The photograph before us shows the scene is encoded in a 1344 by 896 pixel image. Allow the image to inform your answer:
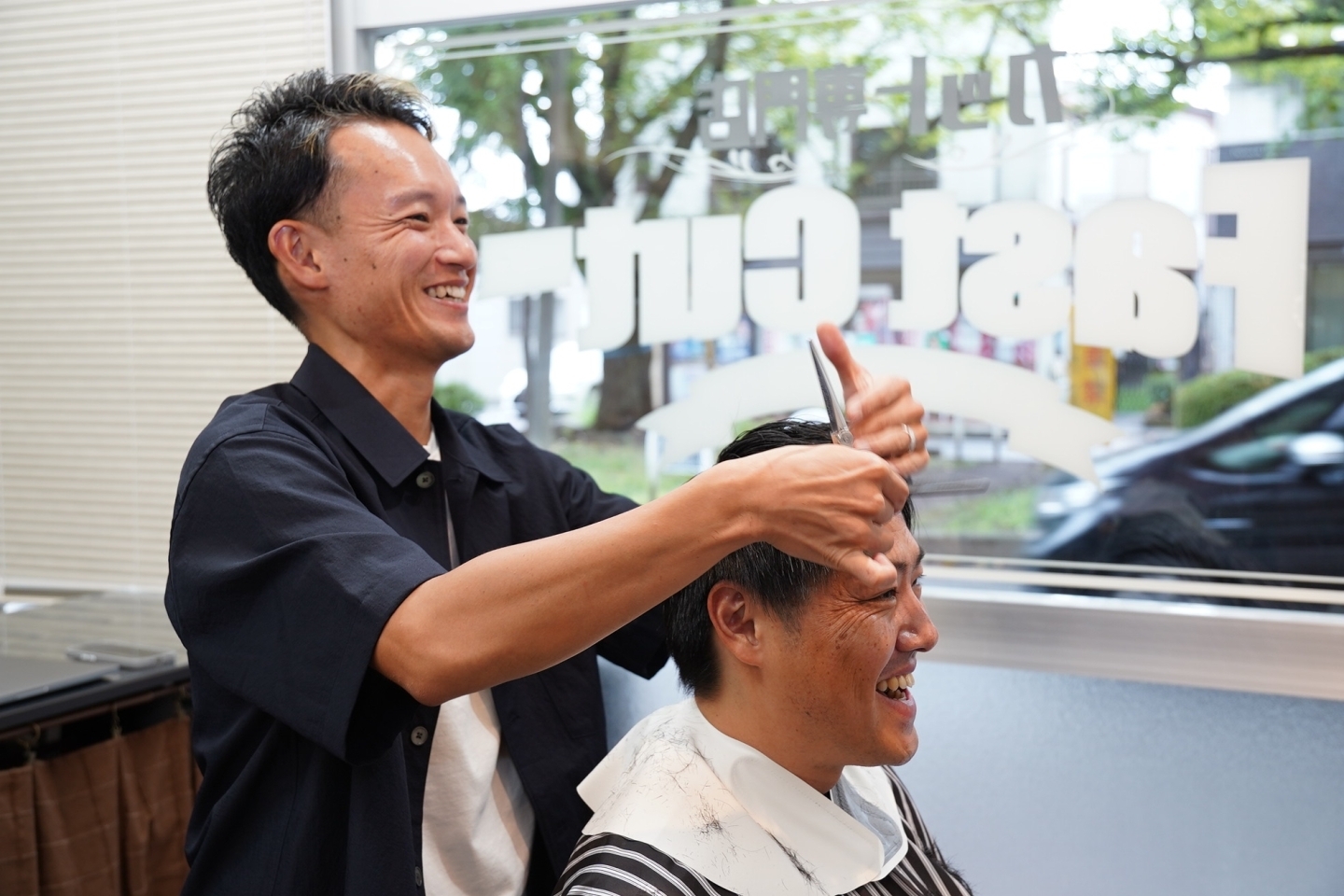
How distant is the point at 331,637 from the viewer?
1.25 m

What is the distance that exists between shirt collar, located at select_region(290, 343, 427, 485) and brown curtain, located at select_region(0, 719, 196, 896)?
3.01 ft

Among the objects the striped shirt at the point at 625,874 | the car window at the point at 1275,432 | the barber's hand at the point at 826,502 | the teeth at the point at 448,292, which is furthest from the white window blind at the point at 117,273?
the car window at the point at 1275,432

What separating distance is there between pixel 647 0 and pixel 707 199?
17.1 inches

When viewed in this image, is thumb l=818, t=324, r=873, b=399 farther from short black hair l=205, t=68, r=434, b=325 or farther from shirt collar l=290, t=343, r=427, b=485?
short black hair l=205, t=68, r=434, b=325

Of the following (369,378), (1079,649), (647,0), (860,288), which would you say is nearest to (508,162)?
(647,0)

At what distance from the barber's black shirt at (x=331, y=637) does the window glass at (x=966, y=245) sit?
25.3 inches

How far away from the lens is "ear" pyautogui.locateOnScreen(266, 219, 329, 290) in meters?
1.64

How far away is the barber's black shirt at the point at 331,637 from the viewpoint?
1.26 meters

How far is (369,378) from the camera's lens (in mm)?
1693

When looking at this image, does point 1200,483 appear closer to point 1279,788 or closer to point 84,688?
point 1279,788

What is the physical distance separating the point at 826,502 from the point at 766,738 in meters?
0.60

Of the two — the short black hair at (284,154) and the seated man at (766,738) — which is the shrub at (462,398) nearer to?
the short black hair at (284,154)

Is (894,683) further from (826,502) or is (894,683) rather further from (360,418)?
(360,418)

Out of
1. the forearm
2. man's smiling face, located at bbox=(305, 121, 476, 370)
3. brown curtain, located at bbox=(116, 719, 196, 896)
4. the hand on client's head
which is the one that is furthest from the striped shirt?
brown curtain, located at bbox=(116, 719, 196, 896)
